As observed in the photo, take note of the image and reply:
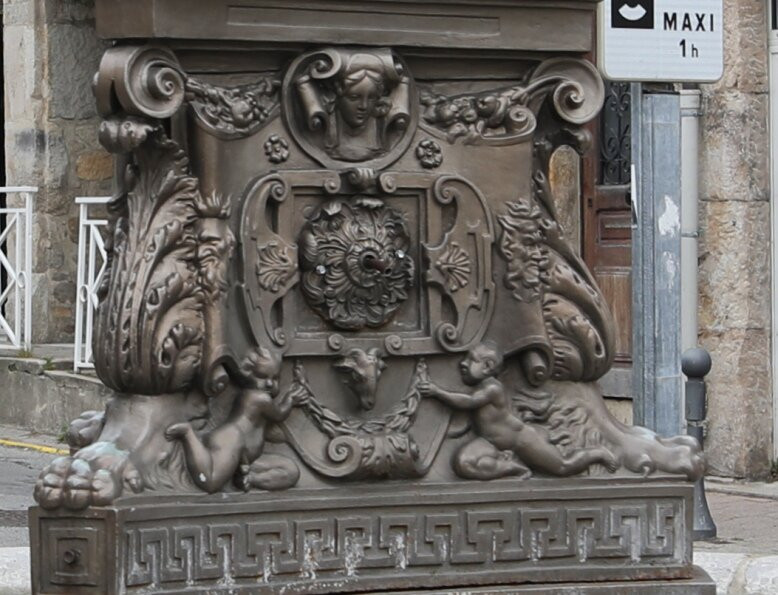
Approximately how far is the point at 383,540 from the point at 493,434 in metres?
0.39

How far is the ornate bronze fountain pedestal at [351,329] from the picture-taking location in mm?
4906

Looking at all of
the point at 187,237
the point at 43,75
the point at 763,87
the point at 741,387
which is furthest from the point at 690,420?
the point at 43,75

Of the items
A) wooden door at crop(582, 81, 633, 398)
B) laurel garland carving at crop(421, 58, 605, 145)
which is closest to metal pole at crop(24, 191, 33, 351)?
wooden door at crop(582, 81, 633, 398)

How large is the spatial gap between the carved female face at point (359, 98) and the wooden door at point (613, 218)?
6.48 meters

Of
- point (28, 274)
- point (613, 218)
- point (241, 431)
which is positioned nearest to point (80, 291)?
point (28, 274)

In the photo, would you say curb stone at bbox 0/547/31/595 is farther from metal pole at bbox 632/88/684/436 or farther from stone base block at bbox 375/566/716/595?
metal pole at bbox 632/88/684/436

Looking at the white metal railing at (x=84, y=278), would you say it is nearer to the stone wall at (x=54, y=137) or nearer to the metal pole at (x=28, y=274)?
the metal pole at (x=28, y=274)

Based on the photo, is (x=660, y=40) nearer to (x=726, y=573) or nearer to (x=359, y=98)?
(x=726, y=573)

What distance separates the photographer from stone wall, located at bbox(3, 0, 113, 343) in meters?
13.8

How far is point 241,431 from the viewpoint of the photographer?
4973 mm

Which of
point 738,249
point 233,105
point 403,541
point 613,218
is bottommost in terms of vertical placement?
point 403,541

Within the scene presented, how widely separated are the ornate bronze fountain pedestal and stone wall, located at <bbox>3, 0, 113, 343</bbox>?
8.62m

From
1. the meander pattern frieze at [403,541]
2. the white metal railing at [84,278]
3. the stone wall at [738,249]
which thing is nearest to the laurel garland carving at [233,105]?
the meander pattern frieze at [403,541]

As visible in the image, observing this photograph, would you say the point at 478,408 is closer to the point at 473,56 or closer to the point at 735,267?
the point at 473,56
